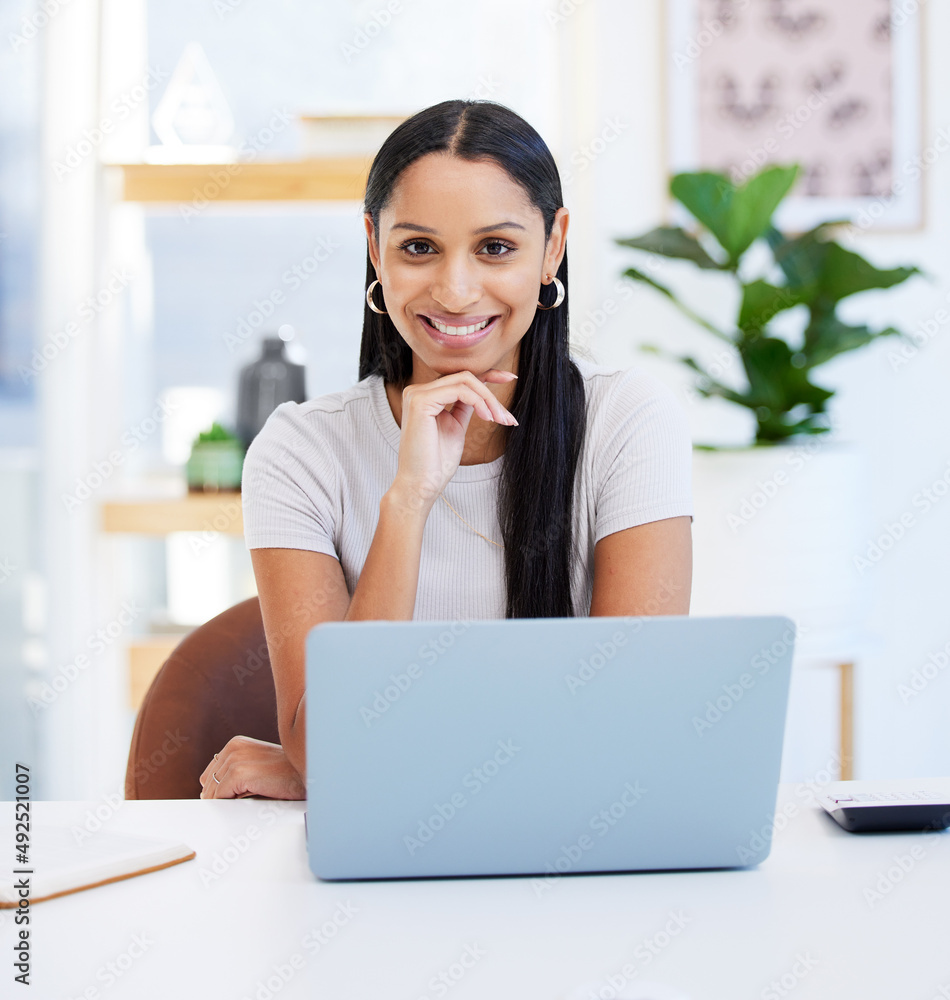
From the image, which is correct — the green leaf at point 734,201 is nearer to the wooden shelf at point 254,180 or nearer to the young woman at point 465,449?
the wooden shelf at point 254,180

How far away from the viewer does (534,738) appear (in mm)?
746

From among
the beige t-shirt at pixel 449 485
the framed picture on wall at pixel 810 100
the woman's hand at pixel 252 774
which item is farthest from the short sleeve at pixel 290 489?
the framed picture on wall at pixel 810 100

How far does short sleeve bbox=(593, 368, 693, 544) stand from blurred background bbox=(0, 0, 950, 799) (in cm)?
100

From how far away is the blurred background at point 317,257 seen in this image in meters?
2.46

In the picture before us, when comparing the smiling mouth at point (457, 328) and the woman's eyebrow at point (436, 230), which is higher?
the woman's eyebrow at point (436, 230)

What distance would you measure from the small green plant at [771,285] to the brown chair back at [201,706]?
122 centimetres

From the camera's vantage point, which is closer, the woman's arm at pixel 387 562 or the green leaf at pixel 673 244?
the woman's arm at pixel 387 562

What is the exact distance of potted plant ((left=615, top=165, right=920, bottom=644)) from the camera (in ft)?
7.07

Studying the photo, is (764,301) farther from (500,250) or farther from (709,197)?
(500,250)

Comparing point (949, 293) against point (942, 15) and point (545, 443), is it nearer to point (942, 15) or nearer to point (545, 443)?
point (942, 15)

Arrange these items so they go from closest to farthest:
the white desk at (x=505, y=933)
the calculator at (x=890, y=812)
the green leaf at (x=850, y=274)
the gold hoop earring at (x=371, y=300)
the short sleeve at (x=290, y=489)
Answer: the white desk at (x=505, y=933) < the calculator at (x=890, y=812) < the short sleeve at (x=290, y=489) < the gold hoop earring at (x=371, y=300) < the green leaf at (x=850, y=274)

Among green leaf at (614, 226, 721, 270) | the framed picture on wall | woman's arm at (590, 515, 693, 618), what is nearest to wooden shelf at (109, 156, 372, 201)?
green leaf at (614, 226, 721, 270)

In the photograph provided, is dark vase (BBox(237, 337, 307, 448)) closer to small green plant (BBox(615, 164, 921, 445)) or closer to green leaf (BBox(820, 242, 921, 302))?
small green plant (BBox(615, 164, 921, 445))

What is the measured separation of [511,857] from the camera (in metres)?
0.79
